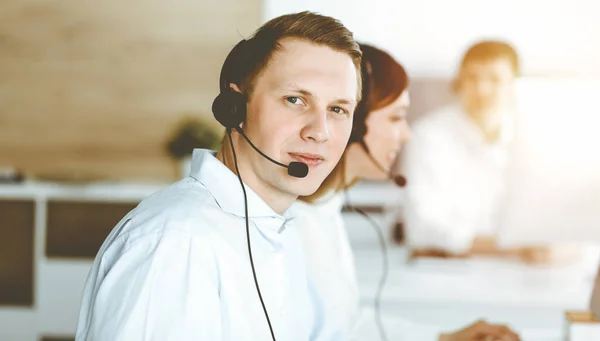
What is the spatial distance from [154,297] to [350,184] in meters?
0.86

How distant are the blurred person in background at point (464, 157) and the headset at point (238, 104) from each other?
1.19 m

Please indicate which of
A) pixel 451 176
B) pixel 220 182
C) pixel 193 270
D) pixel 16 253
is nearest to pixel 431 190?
pixel 451 176

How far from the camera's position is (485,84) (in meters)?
2.14

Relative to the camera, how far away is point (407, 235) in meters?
2.12

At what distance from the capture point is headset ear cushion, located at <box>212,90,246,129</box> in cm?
94

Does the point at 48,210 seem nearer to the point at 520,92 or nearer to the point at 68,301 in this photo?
the point at 68,301

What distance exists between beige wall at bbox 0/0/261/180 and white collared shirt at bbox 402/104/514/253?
3.14 ft

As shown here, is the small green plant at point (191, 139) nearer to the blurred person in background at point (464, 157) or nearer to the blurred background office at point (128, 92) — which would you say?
the blurred background office at point (128, 92)

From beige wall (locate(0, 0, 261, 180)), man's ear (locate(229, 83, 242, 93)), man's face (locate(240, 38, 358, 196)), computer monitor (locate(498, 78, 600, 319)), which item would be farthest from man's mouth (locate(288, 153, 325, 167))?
beige wall (locate(0, 0, 261, 180))

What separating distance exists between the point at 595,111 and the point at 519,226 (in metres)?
0.27

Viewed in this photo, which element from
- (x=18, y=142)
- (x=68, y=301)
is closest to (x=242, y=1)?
(x=18, y=142)

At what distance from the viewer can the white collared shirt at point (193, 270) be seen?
0.76 metres

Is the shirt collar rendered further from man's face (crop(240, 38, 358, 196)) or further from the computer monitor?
the computer monitor

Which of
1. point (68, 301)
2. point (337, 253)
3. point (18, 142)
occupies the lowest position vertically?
point (68, 301)
